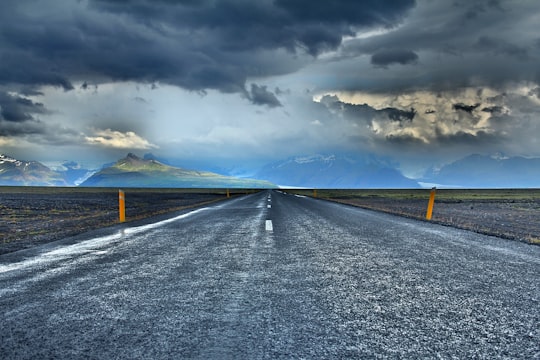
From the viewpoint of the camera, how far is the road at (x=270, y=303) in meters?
2.55

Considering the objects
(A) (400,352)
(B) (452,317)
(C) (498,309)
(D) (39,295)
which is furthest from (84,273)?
(C) (498,309)

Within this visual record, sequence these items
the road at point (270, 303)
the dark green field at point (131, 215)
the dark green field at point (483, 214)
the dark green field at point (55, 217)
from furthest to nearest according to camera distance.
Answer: the dark green field at point (483, 214) < the dark green field at point (131, 215) < the dark green field at point (55, 217) < the road at point (270, 303)

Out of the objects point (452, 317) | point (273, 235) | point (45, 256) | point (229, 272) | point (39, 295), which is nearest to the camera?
point (452, 317)

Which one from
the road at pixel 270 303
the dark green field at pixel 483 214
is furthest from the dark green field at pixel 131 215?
the road at pixel 270 303

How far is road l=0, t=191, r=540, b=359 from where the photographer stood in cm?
255

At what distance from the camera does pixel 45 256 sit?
6.42 metres

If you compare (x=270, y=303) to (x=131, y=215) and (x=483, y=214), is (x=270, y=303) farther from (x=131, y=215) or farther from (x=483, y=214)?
(x=483, y=214)

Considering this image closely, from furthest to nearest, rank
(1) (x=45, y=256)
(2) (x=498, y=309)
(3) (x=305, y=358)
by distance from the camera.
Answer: (1) (x=45, y=256)
(2) (x=498, y=309)
(3) (x=305, y=358)

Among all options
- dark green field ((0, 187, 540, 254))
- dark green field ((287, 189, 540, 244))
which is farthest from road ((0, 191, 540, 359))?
dark green field ((287, 189, 540, 244))

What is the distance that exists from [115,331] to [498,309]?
3490 mm

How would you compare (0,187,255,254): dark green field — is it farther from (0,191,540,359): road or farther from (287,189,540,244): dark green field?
(287,189,540,244): dark green field

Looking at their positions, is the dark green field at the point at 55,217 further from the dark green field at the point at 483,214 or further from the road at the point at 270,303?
the dark green field at the point at 483,214

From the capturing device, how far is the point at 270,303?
3.51 metres

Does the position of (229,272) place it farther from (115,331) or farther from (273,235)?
(273,235)
